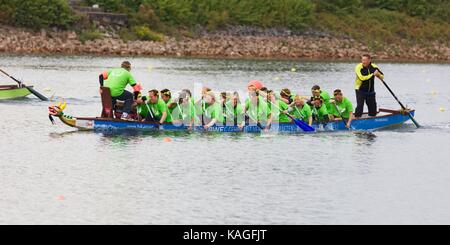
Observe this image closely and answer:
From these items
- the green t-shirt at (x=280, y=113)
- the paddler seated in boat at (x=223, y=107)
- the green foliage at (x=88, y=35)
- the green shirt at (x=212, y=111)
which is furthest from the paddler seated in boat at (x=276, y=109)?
the green foliage at (x=88, y=35)

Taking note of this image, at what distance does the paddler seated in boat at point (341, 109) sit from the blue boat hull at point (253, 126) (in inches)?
8.4

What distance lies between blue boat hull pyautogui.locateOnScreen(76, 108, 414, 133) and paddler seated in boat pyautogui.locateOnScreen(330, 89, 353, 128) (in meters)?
0.21

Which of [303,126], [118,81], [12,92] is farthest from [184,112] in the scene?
[12,92]

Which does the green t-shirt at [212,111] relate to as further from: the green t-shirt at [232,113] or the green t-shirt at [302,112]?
the green t-shirt at [302,112]

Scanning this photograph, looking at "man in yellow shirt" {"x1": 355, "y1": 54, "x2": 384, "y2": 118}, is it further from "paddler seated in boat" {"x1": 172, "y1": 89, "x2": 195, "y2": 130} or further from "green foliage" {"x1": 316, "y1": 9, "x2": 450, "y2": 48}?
"green foliage" {"x1": 316, "y1": 9, "x2": 450, "y2": 48}

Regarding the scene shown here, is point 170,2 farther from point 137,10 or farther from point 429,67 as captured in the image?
point 429,67

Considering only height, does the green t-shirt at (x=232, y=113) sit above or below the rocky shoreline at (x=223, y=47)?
above

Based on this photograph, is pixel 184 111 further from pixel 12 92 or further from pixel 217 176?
pixel 12 92

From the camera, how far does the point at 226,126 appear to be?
116ft

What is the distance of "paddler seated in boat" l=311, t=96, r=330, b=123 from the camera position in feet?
118

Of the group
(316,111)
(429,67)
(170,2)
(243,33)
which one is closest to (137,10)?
(170,2)

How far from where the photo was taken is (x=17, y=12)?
93.3 m

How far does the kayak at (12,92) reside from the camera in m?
44.9

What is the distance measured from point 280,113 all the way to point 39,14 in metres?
61.9
